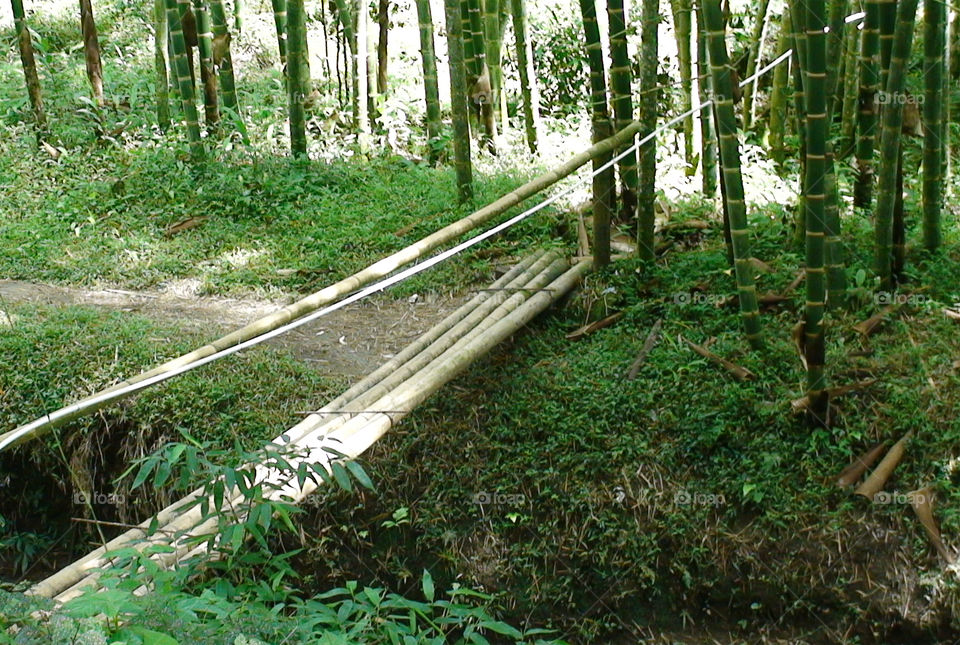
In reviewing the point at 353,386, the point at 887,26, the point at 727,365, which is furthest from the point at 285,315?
the point at 887,26

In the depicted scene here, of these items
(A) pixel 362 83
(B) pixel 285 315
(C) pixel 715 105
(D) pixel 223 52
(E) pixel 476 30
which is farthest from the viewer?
(A) pixel 362 83

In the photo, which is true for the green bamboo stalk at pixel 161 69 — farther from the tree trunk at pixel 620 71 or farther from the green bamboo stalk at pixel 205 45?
the tree trunk at pixel 620 71

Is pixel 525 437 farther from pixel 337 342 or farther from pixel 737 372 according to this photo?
pixel 337 342

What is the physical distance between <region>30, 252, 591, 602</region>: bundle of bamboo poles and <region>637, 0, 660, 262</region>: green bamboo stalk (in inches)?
14.5

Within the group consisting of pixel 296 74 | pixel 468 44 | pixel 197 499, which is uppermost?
pixel 468 44

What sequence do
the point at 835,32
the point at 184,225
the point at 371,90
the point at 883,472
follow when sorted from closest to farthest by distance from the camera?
the point at 883,472
the point at 835,32
the point at 184,225
the point at 371,90

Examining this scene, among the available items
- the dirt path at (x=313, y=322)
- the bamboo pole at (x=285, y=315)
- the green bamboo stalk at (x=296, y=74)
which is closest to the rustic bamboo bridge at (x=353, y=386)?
the bamboo pole at (x=285, y=315)

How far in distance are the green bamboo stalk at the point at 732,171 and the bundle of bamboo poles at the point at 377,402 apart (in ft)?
3.32

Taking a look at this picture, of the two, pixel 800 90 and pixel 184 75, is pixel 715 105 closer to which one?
pixel 800 90

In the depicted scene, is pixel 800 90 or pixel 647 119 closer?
pixel 800 90

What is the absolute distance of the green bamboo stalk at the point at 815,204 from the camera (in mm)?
3371

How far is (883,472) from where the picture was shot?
3.51 metres

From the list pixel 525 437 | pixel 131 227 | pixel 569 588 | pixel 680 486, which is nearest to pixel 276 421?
pixel 525 437

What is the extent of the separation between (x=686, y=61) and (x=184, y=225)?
140 inches
